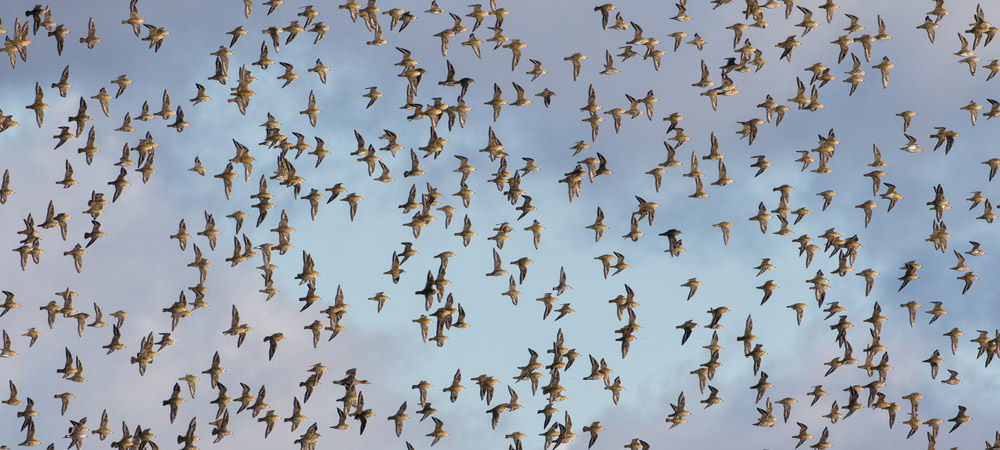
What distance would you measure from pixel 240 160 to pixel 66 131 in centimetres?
924

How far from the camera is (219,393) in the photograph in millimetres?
104625

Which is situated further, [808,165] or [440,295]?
[808,165]

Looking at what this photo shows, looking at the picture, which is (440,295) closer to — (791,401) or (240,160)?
(240,160)

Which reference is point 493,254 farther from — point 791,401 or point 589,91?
point 791,401

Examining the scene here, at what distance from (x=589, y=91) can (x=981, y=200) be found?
22377mm

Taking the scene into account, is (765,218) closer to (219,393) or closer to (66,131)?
(219,393)

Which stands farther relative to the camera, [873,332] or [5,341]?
[873,332]

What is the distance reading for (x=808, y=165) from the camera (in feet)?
357

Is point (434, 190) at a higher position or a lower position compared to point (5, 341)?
higher

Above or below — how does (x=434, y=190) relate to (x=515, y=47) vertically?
below

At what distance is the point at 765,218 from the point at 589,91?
1252 cm

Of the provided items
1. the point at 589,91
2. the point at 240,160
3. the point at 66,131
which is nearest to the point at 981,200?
the point at 589,91

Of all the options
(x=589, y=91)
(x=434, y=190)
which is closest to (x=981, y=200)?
(x=589, y=91)

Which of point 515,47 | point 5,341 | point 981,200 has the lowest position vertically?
point 5,341
